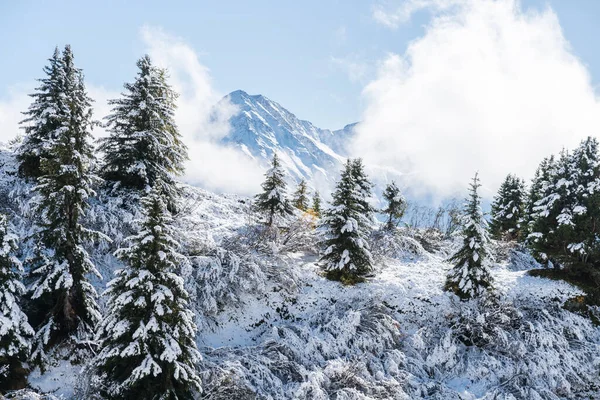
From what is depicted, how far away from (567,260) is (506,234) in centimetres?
1495

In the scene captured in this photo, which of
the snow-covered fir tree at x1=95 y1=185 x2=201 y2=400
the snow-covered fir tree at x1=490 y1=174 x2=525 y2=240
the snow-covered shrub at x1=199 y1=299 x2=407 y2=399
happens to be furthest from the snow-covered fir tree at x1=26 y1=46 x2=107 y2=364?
the snow-covered fir tree at x1=490 y1=174 x2=525 y2=240

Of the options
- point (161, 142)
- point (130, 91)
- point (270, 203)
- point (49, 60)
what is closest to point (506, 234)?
point (270, 203)

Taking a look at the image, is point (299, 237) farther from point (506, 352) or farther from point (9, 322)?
point (9, 322)

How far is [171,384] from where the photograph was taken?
11211mm

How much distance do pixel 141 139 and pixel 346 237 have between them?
12980 millimetres

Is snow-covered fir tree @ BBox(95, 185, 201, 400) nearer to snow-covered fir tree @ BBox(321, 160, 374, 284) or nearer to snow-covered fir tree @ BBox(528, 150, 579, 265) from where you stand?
snow-covered fir tree @ BBox(321, 160, 374, 284)

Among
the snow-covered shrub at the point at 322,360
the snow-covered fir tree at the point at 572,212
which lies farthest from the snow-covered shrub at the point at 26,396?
the snow-covered fir tree at the point at 572,212

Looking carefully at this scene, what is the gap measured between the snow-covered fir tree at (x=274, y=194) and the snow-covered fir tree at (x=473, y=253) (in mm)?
11724

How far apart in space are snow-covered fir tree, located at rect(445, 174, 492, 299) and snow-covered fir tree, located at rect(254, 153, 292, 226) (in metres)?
11.7

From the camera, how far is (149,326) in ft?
35.5

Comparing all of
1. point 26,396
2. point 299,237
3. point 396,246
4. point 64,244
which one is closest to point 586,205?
point 396,246

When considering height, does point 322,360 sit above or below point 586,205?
below

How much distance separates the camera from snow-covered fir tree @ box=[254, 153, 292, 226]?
83.8 feet

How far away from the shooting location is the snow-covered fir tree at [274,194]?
2555 cm
